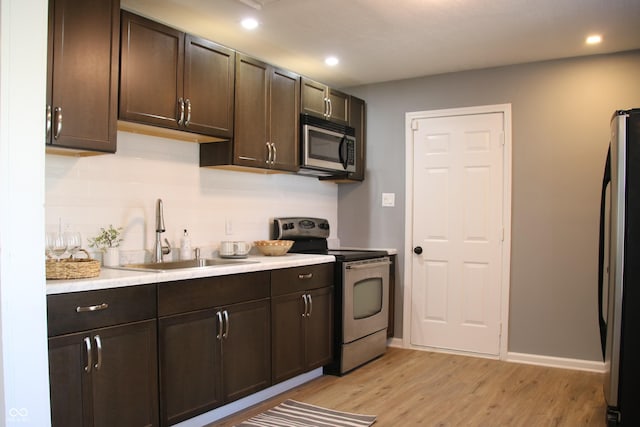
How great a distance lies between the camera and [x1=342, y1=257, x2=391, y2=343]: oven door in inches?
155

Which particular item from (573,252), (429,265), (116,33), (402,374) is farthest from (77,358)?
(573,252)

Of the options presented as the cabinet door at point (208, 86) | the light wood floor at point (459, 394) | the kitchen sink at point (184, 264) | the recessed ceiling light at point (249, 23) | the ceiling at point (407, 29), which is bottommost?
the light wood floor at point (459, 394)

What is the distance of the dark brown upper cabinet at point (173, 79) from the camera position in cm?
275

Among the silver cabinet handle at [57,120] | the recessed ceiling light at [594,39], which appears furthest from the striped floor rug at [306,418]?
the recessed ceiling light at [594,39]

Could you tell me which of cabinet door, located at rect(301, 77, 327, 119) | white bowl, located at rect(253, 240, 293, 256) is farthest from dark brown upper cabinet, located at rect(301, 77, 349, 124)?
white bowl, located at rect(253, 240, 293, 256)

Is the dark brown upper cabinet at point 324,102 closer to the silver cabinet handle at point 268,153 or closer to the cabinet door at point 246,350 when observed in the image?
the silver cabinet handle at point 268,153

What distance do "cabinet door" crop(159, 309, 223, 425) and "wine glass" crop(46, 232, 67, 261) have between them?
22.3 inches

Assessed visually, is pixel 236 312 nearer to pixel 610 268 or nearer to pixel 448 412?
pixel 448 412

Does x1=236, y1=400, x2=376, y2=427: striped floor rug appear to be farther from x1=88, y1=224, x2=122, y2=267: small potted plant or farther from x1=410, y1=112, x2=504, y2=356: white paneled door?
x1=410, y1=112, x2=504, y2=356: white paneled door

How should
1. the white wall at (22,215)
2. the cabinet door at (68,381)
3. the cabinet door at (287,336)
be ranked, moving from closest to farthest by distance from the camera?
the white wall at (22,215) → the cabinet door at (68,381) → the cabinet door at (287,336)

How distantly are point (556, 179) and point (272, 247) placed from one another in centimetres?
234

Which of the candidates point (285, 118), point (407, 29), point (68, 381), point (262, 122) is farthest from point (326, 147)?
point (68, 381)

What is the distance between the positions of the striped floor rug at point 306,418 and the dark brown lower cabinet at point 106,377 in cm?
73

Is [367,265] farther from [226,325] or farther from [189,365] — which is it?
[189,365]
